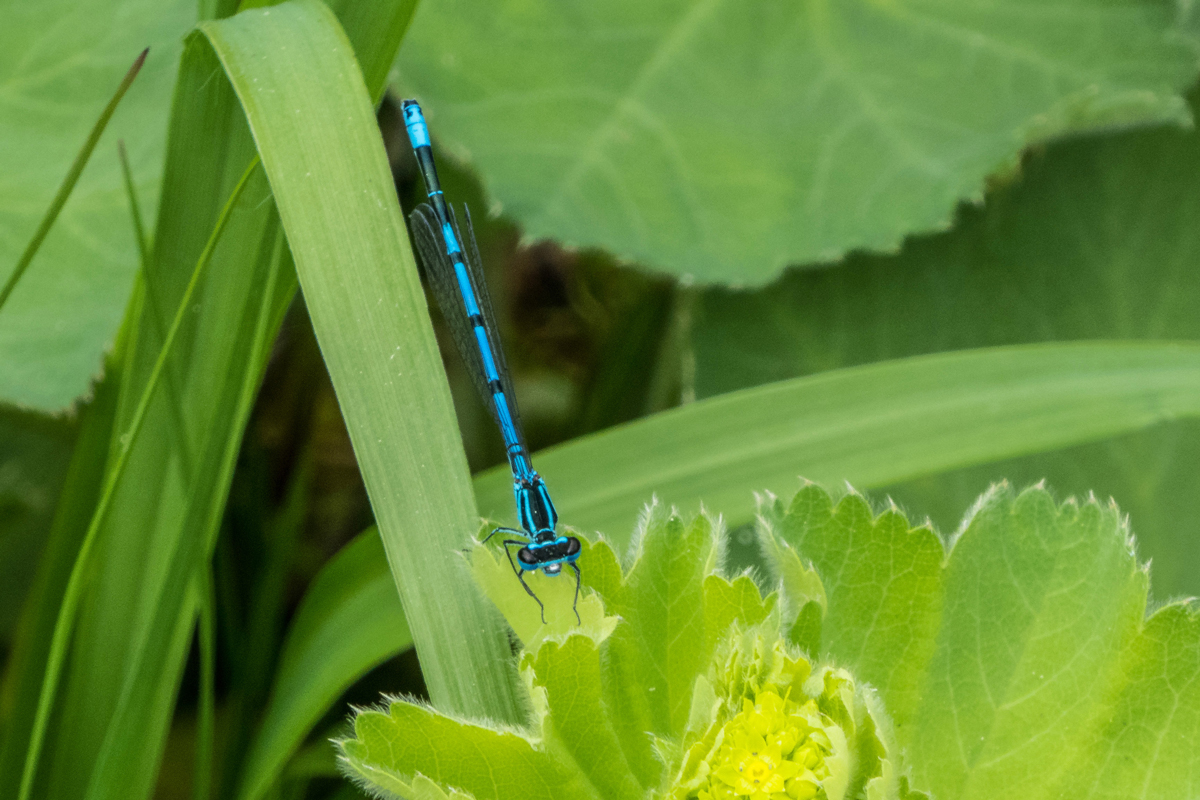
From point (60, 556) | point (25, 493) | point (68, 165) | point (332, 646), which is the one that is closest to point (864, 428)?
point (332, 646)

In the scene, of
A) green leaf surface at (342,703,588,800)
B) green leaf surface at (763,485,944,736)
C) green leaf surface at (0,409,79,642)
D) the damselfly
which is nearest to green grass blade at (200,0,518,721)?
green leaf surface at (342,703,588,800)

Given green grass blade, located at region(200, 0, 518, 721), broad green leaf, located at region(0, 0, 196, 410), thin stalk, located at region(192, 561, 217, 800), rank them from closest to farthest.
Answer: green grass blade, located at region(200, 0, 518, 721) < thin stalk, located at region(192, 561, 217, 800) < broad green leaf, located at region(0, 0, 196, 410)

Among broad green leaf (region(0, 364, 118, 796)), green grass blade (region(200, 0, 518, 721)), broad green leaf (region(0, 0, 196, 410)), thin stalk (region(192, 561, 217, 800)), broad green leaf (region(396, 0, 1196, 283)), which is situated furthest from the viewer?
broad green leaf (region(396, 0, 1196, 283))

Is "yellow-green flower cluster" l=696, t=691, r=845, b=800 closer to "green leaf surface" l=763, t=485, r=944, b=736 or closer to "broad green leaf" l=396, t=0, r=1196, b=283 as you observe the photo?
"green leaf surface" l=763, t=485, r=944, b=736

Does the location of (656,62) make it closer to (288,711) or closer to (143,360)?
(143,360)

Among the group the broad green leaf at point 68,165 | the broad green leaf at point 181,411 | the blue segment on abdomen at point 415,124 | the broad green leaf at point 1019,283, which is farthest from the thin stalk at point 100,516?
the broad green leaf at point 1019,283
